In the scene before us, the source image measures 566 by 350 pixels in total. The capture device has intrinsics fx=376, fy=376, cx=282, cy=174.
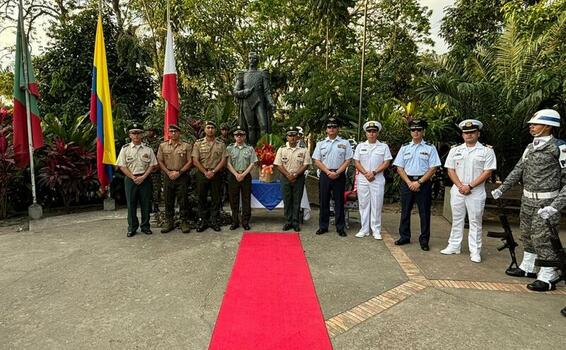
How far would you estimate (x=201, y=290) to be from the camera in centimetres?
358

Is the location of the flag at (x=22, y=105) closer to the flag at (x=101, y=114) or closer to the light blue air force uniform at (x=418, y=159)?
the flag at (x=101, y=114)

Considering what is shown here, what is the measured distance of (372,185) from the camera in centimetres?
530

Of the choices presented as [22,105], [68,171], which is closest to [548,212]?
[68,171]

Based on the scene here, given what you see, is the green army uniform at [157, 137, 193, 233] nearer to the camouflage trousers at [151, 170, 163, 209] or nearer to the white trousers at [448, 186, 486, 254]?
the camouflage trousers at [151, 170, 163, 209]

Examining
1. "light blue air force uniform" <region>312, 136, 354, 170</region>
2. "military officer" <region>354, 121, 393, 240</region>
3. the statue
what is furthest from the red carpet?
the statue

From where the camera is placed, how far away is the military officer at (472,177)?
14.5 ft

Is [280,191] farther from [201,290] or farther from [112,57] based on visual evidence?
[112,57]

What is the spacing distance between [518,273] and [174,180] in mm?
4490

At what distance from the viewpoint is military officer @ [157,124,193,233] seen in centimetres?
550

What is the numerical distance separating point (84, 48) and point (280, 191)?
8.08 m

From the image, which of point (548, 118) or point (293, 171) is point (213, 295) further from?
point (548, 118)

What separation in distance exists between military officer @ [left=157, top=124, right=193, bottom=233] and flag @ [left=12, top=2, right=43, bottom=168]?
8.85ft

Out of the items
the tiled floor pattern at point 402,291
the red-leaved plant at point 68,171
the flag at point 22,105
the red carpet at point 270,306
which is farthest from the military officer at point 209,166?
the flag at point 22,105

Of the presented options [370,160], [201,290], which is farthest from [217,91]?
[201,290]
